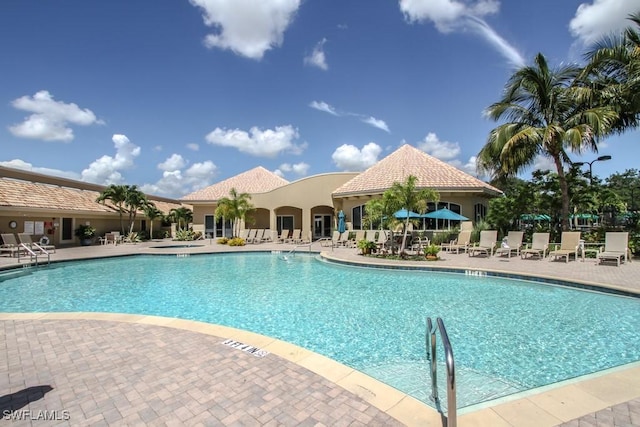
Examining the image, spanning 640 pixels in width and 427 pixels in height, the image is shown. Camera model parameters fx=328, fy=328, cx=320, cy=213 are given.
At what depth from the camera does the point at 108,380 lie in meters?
3.63

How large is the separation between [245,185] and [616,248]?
A: 29432 millimetres

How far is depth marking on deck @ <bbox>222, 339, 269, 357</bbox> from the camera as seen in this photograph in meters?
4.36

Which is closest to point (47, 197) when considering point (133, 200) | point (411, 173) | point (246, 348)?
point (133, 200)

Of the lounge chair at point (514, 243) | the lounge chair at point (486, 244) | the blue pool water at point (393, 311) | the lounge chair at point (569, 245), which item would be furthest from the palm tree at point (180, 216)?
the lounge chair at point (569, 245)

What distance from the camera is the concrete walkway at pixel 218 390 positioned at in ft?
9.64

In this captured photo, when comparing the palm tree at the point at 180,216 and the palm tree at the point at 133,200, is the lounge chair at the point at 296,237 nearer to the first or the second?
the palm tree at the point at 133,200

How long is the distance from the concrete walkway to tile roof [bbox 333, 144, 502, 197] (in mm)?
17183

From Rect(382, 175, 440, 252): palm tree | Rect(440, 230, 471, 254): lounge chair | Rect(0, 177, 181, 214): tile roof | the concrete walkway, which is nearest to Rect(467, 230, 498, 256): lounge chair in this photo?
Rect(440, 230, 471, 254): lounge chair

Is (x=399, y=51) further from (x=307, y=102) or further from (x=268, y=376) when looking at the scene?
(x=268, y=376)

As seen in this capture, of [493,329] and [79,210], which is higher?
[79,210]

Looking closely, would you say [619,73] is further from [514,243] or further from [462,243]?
[462,243]

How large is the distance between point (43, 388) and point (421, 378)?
14.5 feet

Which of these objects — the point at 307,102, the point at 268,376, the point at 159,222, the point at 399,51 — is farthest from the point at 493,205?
the point at 159,222

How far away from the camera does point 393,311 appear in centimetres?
771
